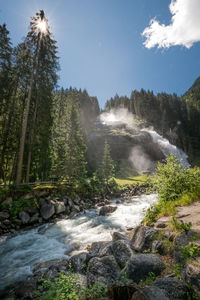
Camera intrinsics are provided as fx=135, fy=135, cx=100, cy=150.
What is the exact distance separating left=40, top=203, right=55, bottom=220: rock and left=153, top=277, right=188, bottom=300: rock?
11.2 m

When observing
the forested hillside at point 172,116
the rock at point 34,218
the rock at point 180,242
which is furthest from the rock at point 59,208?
the forested hillside at point 172,116

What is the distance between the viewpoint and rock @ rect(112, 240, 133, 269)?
3.71 m

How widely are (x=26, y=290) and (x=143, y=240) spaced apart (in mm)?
3635

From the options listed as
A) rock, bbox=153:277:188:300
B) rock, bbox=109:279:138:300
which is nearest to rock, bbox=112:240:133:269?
rock, bbox=109:279:138:300

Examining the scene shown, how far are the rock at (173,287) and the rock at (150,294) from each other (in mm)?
125

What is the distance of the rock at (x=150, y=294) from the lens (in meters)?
2.05

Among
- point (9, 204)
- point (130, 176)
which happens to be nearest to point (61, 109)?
point (130, 176)

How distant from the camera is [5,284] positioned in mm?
4461

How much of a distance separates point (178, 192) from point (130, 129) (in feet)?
206

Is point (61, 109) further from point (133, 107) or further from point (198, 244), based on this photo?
point (133, 107)

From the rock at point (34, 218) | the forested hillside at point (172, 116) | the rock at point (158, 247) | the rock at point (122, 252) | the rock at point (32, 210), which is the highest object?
the forested hillside at point (172, 116)

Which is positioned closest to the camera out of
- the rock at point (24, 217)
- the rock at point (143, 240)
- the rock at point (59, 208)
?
the rock at point (143, 240)

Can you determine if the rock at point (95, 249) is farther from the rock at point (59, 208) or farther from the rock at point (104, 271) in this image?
the rock at point (59, 208)

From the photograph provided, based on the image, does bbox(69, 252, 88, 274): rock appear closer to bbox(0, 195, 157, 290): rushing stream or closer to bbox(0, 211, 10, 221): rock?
bbox(0, 195, 157, 290): rushing stream
